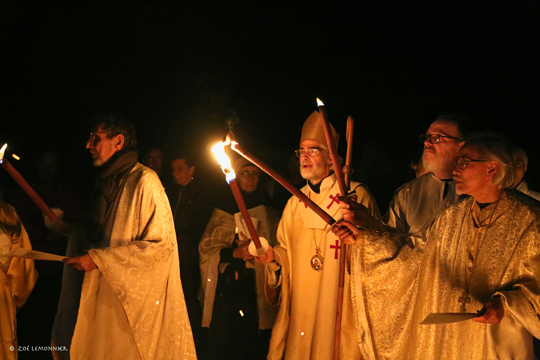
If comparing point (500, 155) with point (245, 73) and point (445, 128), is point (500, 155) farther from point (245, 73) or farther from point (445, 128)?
point (245, 73)

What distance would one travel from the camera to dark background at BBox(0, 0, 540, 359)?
604cm

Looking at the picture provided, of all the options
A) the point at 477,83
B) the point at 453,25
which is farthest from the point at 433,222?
the point at 453,25

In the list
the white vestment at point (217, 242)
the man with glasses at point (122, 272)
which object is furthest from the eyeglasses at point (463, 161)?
the white vestment at point (217, 242)

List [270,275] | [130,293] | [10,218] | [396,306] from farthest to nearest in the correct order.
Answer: [10,218], [270,275], [130,293], [396,306]

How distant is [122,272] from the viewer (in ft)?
13.4

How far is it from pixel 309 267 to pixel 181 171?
248cm

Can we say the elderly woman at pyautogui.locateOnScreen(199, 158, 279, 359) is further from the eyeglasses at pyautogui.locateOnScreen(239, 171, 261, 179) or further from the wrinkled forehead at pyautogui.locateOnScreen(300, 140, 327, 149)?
the wrinkled forehead at pyautogui.locateOnScreen(300, 140, 327, 149)

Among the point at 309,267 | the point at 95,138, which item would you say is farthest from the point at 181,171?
the point at 309,267

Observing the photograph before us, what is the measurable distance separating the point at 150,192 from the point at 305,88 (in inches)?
134

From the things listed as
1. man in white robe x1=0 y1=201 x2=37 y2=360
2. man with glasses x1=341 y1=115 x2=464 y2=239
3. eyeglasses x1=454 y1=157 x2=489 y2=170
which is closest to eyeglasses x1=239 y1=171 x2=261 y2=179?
man with glasses x1=341 y1=115 x2=464 y2=239

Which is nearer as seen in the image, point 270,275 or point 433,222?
point 433,222

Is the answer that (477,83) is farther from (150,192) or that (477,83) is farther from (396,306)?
(150,192)

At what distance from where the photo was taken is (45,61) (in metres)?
7.18

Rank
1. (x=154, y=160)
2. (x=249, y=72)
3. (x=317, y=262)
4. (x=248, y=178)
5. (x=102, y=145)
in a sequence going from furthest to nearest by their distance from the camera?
(x=249, y=72)
(x=154, y=160)
(x=248, y=178)
(x=102, y=145)
(x=317, y=262)
